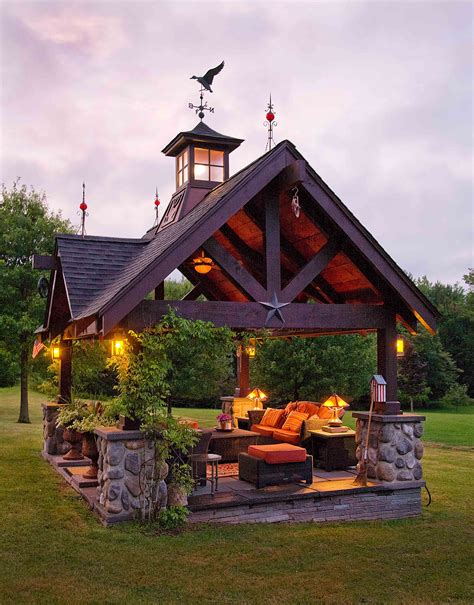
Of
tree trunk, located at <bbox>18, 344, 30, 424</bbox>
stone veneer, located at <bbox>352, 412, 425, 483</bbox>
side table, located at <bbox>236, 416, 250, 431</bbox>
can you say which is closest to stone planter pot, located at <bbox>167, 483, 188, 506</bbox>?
stone veneer, located at <bbox>352, 412, 425, 483</bbox>

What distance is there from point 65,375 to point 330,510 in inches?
253

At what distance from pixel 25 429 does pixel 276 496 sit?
12298 mm

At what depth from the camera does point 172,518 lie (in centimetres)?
784

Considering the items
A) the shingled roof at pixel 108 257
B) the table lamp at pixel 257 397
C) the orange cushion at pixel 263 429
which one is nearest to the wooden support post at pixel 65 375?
the shingled roof at pixel 108 257

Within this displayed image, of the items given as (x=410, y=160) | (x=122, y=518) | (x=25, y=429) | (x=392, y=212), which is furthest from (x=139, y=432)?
(x=392, y=212)

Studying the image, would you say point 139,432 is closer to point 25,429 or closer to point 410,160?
point 25,429

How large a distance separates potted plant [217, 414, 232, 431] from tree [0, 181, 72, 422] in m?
9.50

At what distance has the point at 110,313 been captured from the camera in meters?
7.39

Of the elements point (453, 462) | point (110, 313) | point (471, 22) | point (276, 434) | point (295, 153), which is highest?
point (471, 22)

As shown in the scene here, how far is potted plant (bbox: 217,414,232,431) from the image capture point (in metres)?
12.2

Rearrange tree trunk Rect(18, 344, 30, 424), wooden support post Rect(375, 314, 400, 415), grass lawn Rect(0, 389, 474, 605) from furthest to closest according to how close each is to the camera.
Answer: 1. tree trunk Rect(18, 344, 30, 424)
2. wooden support post Rect(375, 314, 400, 415)
3. grass lawn Rect(0, 389, 474, 605)

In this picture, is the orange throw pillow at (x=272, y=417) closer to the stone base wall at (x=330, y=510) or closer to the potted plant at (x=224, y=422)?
the potted plant at (x=224, y=422)

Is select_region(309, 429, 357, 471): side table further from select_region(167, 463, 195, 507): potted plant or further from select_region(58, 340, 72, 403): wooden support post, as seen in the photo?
select_region(58, 340, 72, 403): wooden support post

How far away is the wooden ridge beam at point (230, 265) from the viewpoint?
859 cm
